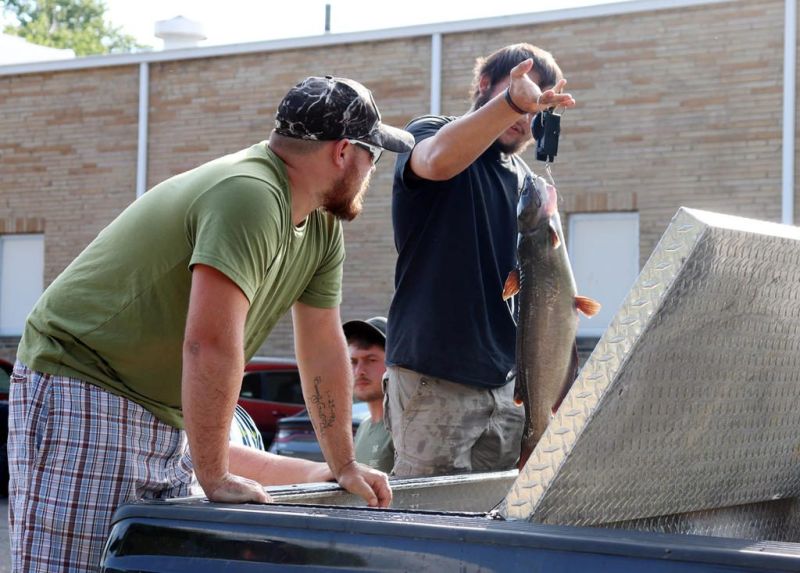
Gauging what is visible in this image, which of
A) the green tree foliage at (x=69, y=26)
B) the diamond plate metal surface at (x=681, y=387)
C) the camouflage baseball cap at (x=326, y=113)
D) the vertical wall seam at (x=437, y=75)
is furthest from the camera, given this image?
the green tree foliage at (x=69, y=26)

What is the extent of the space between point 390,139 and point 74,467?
1.09m

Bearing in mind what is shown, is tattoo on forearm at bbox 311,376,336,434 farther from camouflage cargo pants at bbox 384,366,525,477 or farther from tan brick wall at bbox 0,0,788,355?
tan brick wall at bbox 0,0,788,355

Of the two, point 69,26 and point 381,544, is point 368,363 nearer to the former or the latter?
point 381,544

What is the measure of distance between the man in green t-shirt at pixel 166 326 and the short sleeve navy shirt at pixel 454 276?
28.4 inches

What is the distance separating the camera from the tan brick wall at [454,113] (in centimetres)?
1697

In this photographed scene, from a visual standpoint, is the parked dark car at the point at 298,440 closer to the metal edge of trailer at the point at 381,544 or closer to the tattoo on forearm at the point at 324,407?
the tattoo on forearm at the point at 324,407

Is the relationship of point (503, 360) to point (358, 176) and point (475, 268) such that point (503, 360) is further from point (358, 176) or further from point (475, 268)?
point (358, 176)

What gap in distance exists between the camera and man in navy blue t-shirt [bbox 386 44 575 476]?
12.0 feet

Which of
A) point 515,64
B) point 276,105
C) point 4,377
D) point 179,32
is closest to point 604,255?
point 276,105

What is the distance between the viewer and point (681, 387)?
1.98m

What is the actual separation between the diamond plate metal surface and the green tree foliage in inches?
1942

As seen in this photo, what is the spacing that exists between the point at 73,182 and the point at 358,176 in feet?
66.7

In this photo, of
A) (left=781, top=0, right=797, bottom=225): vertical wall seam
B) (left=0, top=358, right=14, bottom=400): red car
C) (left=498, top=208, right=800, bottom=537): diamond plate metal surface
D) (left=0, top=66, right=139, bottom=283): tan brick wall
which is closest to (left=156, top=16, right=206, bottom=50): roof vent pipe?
(left=0, top=66, right=139, bottom=283): tan brick wall

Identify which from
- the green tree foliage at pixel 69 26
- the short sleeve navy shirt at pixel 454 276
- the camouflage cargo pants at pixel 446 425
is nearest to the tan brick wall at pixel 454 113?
the short sleeve navy shirt at pixel 454 276
